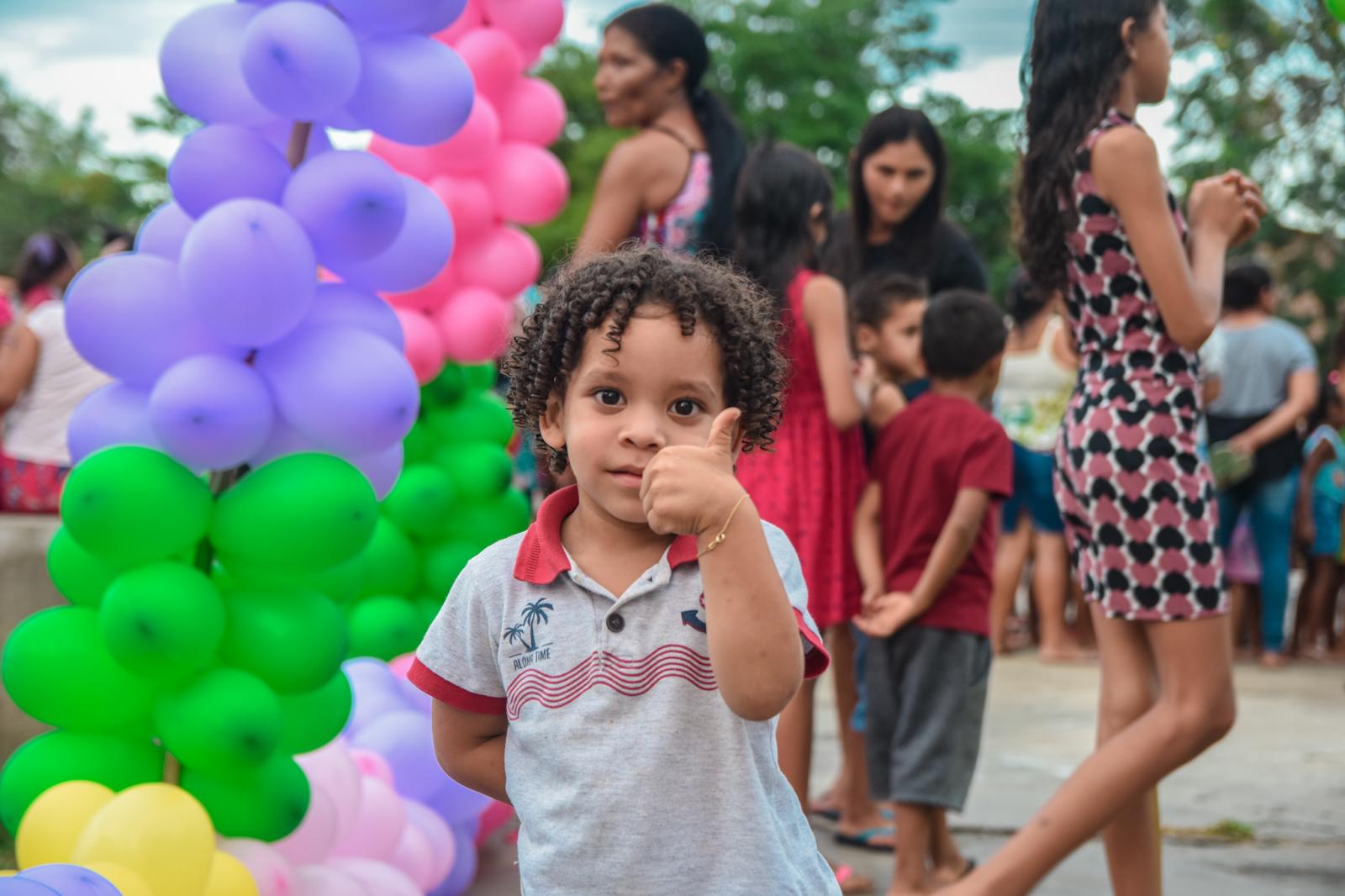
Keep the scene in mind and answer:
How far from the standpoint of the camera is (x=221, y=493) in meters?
2.76

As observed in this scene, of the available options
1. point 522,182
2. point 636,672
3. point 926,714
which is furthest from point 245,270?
point 926,714

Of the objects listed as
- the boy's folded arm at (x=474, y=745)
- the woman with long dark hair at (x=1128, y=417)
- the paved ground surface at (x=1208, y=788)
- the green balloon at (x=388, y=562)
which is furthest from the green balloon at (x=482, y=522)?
the boy's folded arm at (x=474, y=745)

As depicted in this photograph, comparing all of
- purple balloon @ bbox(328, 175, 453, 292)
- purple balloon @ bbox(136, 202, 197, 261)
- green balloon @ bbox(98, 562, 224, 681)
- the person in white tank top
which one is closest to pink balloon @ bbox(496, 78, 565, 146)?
purple balloon @ bbox(328, 175, 453, 292)

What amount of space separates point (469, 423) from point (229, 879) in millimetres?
1724

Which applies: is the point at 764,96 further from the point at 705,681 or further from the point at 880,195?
the point at 705,681

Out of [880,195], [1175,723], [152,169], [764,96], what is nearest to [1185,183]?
[880,195]

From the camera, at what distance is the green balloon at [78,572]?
2633 mm

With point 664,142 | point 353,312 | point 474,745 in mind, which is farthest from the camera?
point 664,142

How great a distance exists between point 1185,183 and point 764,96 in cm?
1735

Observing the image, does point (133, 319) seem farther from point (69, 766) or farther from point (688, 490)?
point (688, 490)

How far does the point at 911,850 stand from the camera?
3426mm

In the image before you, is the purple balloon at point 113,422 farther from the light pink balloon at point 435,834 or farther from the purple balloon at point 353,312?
the light pink balloon at point 435,834

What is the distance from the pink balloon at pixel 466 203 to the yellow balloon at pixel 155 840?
6.21 ft

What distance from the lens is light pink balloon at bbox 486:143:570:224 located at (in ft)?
13.3
